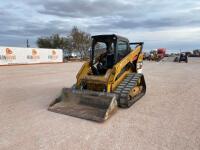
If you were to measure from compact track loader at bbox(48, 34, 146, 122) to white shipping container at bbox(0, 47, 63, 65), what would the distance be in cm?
2139

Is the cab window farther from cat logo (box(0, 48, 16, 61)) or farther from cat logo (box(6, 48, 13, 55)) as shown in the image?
cat logo (box(6, 48, 13, 55))

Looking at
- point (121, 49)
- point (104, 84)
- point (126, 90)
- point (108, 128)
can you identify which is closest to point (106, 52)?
point (121, 49)

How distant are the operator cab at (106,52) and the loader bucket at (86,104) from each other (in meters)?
1.25

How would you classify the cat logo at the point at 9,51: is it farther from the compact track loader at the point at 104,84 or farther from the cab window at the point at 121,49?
the cab window at the point at 121,49

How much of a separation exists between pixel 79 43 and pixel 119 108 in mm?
42951

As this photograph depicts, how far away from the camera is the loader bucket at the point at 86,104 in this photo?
16.8 ft

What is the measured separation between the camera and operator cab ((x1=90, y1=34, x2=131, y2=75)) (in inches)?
253

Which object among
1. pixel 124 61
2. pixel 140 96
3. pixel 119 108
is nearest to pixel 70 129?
pixel 119 108

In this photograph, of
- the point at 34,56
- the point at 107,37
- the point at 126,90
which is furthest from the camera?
the point at 34,56

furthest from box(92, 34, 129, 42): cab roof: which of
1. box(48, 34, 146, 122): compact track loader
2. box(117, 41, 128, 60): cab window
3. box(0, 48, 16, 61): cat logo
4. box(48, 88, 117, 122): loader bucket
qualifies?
box(0, 48, 16, 61): cat logo

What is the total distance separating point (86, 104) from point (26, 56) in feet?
80.7

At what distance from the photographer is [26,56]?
28219mm

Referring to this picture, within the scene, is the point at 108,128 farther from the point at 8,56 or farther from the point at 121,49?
the point at 8,56

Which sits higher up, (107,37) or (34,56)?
(107,37)
